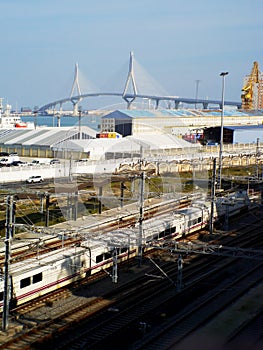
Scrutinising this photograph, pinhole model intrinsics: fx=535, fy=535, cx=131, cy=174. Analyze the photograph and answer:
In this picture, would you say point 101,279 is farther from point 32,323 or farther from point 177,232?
point 177,232

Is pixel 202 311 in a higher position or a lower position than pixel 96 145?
lower

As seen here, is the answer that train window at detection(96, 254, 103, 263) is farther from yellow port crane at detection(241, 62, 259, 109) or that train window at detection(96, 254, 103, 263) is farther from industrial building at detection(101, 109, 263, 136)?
yellow port crane at detection(241, 62, 259, 109)

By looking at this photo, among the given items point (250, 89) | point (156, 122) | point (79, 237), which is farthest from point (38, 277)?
point (250, 89)

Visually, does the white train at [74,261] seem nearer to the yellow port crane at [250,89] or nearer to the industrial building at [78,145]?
the industrial building at [78,145]

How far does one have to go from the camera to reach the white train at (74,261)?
641cm

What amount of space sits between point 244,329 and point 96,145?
1434 centimetres

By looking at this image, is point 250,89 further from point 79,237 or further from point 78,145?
point 79,237

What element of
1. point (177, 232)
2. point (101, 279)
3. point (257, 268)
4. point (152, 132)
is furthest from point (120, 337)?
point (152, 132)

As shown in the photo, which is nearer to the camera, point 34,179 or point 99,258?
point 99,258

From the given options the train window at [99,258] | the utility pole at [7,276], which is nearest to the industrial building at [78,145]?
the train window at [99,258]

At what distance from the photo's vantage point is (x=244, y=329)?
5.43 metres

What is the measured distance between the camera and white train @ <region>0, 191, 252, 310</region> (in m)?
6.41

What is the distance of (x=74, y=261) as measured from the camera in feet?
23.5

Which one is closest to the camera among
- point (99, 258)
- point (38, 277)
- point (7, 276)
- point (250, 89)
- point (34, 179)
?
point (7, 276)
